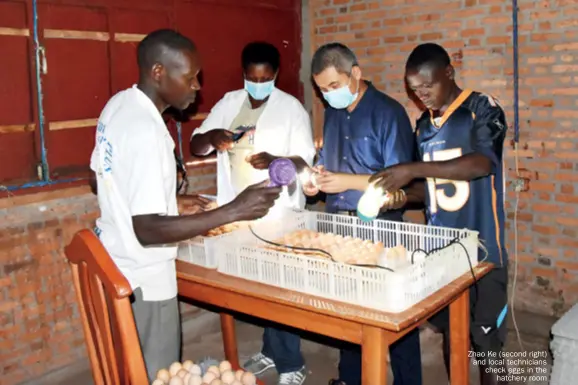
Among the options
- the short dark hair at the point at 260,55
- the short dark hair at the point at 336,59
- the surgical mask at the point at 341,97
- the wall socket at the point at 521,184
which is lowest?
the wall socket at the point at 521,184

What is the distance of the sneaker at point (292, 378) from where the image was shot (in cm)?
406

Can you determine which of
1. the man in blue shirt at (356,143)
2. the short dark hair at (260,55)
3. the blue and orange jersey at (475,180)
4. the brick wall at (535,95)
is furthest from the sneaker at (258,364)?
the brick wall at (535,95)

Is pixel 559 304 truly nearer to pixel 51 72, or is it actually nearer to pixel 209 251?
pixel 209 251

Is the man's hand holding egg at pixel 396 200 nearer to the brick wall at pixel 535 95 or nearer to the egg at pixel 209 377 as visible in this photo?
the egg at pixel 209 377

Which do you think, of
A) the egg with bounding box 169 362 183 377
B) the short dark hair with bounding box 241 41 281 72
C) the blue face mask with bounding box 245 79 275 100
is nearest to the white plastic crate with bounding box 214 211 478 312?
the egg with bounding box 169 362 183 377

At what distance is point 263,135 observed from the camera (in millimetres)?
4066

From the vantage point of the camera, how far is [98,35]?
14.0 feet

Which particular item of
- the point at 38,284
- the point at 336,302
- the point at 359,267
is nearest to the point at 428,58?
the point at 359,267

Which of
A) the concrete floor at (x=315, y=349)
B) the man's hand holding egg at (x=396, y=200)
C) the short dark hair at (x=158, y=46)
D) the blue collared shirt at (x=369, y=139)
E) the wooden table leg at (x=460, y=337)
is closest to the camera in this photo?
the short dark hair at (x=158, y=46)

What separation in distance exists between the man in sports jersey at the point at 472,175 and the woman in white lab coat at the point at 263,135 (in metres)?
1.07

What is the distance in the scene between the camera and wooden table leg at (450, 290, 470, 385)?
2975mm

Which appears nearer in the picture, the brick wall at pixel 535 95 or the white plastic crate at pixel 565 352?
the white plastic crate at pixel 565 352

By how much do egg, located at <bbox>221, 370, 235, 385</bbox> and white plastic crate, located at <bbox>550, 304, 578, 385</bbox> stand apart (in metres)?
1.44

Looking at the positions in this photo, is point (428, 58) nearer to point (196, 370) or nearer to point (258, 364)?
point (196, 370)
